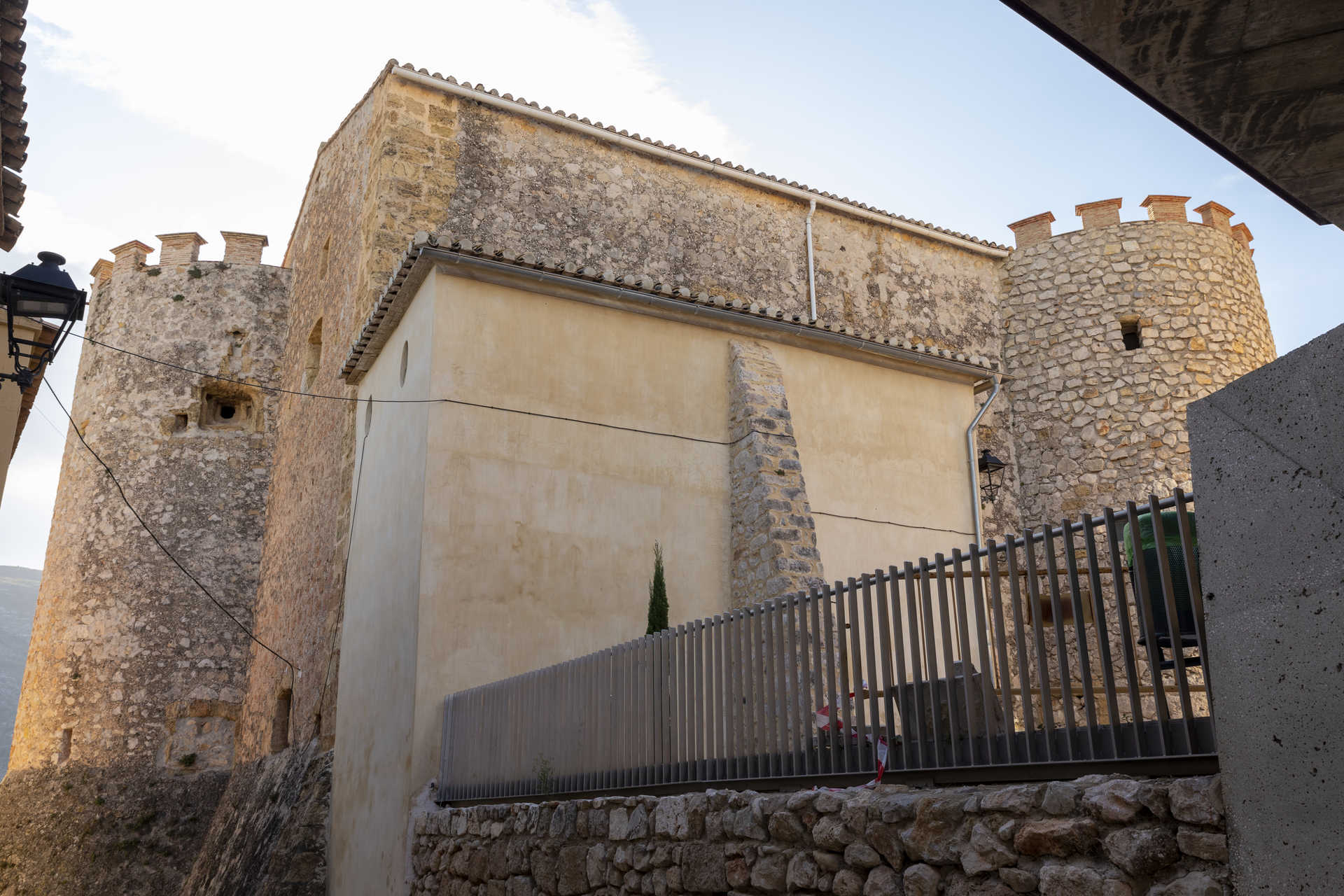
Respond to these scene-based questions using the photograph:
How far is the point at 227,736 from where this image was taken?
18.2 meters

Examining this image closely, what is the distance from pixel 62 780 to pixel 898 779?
17.6 m

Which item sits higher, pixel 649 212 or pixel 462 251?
→ pixel 649 212

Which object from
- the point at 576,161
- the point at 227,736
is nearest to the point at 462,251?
the point at 576,161

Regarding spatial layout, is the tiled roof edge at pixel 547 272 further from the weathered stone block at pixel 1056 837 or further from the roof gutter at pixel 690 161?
the weathered stone block at pixel 1056 837

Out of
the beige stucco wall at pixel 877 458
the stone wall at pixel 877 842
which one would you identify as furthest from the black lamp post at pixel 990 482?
the stone wall at pixel 877 842

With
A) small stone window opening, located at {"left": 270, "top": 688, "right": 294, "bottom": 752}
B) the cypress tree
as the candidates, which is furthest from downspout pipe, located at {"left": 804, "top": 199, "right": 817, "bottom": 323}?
small stone window opening, located at {"left": 270, "top": 688, "right": 294, "bottom": 752}

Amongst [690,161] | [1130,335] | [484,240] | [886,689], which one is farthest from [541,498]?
[1130,335]

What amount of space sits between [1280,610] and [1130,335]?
15.4 meters

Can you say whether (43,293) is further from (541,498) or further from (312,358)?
(312,358)

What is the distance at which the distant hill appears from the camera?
8925 centimetres

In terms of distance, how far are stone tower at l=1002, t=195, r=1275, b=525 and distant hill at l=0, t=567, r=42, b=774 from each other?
72.1 meters

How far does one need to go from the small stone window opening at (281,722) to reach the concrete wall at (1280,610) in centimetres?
1387

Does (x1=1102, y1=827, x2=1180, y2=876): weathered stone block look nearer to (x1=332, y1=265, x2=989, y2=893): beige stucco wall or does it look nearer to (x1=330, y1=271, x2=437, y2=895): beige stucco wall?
(x1=332, y1=265, x2=989, y2=893): beige stucco wall

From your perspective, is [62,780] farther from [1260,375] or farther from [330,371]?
[1260,375]
